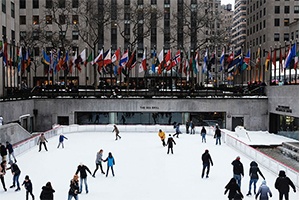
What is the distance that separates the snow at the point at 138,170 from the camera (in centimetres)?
1409

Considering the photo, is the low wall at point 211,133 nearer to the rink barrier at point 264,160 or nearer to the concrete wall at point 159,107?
the rink barrier at point 264,160

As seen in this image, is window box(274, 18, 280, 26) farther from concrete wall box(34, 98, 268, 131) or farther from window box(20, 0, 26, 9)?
window box(20, 0, 26, 9)

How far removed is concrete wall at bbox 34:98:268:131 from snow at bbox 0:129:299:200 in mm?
9270

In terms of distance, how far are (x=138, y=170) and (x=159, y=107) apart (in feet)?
65.1

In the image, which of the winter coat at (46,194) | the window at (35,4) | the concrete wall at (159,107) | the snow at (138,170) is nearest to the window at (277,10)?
the concrete wall at (159,107)

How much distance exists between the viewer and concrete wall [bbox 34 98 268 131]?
37.2 meters

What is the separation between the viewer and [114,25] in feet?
215

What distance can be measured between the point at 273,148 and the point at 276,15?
5113cm

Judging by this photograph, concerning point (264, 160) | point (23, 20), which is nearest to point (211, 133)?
point (264, 160)

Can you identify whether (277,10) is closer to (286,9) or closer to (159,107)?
(286,9)

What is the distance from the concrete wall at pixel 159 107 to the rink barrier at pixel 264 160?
11.6 m

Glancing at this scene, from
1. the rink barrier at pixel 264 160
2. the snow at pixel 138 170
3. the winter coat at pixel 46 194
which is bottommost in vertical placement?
the snow at pixel 138 170

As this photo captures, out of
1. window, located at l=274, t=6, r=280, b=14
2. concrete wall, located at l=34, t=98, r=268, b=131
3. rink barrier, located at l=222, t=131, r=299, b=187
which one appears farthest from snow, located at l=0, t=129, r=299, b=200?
window, located at l=274, t=6, r=280, b=14

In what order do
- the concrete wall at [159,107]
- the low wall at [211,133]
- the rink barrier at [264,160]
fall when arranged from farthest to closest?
the concrete wall at [159,107]
the low wall at [211,133]
the rink barrier at [264,160]
